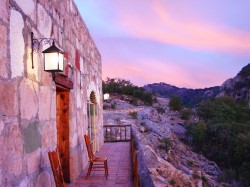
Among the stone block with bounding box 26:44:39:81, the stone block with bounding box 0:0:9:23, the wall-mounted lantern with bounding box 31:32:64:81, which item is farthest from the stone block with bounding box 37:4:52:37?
the stone block with bounding box 0:0:9:23

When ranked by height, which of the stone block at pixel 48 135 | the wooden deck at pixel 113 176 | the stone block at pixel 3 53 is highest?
the stone block at pixel 3 53

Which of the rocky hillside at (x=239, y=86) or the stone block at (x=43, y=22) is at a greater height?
the rocky hillside at (x=239, y=86)

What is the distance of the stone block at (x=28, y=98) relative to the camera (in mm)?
3121

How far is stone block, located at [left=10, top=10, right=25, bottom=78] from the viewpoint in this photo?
9.43 ft

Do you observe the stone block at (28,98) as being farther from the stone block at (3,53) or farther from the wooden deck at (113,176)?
the wooden deck at (113,176)

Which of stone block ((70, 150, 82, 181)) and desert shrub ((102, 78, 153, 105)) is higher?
desert shrub ((102, 78, 153, 105))

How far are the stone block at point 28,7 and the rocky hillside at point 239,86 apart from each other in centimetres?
4689

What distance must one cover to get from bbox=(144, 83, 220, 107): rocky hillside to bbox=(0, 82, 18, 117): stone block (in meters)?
56.5

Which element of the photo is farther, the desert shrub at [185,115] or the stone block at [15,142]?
the desert shrub at [185,115]

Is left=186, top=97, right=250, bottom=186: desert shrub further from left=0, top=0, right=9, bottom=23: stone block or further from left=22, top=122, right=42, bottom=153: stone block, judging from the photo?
left=0, top=0, right=9, bottom=23: stone block

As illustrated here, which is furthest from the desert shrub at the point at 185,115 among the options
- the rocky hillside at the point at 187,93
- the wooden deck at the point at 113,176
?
the rocky hillside at the point at 187,93

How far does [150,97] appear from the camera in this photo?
3350 cm

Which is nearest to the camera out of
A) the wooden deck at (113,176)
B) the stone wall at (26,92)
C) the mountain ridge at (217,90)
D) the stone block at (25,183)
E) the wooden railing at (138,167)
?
the wooden railing at (138,167)

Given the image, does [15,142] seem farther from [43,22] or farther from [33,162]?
[43,22]
